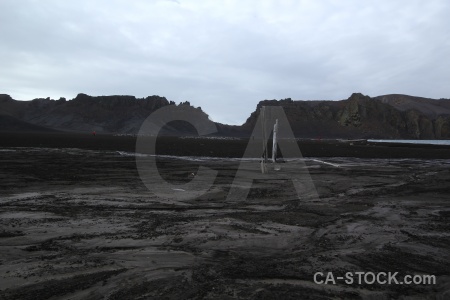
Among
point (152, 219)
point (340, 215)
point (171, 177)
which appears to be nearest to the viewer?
point (152, 219)

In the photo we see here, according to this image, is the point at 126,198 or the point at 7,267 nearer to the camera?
the point at 7,267

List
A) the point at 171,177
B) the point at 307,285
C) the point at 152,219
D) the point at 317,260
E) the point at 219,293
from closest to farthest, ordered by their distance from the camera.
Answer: the point at 219,293, the point at 307,285, the point at 317,260, the point at 152,219, the point at 171,177

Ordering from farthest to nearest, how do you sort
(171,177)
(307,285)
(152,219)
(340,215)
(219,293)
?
1. (171,177)
2. (340,215)
3. (152,219)
4. (307,285)
5. (219,293)

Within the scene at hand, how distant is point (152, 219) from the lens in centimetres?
862

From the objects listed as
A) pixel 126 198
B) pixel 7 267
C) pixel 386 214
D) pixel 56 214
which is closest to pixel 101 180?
pixel 126 198

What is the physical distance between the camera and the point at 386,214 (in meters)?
9.96

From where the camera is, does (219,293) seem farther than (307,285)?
No

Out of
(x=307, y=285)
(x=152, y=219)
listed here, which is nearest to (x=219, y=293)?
(x=307, y=285)

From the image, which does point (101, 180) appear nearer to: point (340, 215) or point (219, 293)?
point (340, 215)

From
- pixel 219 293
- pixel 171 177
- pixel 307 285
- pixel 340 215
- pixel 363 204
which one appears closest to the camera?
pixel 219 293

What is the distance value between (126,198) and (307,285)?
26.8 ft

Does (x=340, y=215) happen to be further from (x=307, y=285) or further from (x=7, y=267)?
(x=7, y=267)

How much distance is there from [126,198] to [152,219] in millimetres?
3344

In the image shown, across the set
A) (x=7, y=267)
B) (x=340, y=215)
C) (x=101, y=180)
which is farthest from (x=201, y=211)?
(x=101, y=180)
